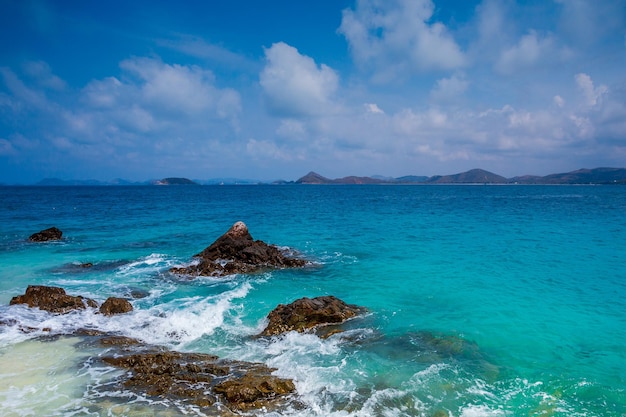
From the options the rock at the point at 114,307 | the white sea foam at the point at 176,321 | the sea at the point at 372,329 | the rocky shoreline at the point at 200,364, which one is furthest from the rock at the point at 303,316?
the rock at the point at 114,307

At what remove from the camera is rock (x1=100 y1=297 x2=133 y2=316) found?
55.9 feet

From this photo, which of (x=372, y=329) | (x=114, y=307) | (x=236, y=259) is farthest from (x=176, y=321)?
(x=236, y=259)

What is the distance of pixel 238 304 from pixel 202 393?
8903 mm

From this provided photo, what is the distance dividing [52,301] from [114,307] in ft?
9.19

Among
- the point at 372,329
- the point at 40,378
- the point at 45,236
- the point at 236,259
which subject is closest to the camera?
the point at 40,378

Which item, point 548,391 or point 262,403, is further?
point 548,391

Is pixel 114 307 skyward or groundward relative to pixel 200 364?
skyward

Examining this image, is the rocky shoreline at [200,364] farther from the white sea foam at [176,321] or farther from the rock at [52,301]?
the white sea foam at [176,321]

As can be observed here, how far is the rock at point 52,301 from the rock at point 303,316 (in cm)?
893

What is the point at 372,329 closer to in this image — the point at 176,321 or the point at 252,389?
the point at 252,389

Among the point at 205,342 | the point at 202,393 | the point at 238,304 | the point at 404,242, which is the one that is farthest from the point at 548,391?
the point at 404,242

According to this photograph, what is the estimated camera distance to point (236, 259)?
2712 centimetres

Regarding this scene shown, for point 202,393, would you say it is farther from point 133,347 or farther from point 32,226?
point 32,226

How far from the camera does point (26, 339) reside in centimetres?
1392
